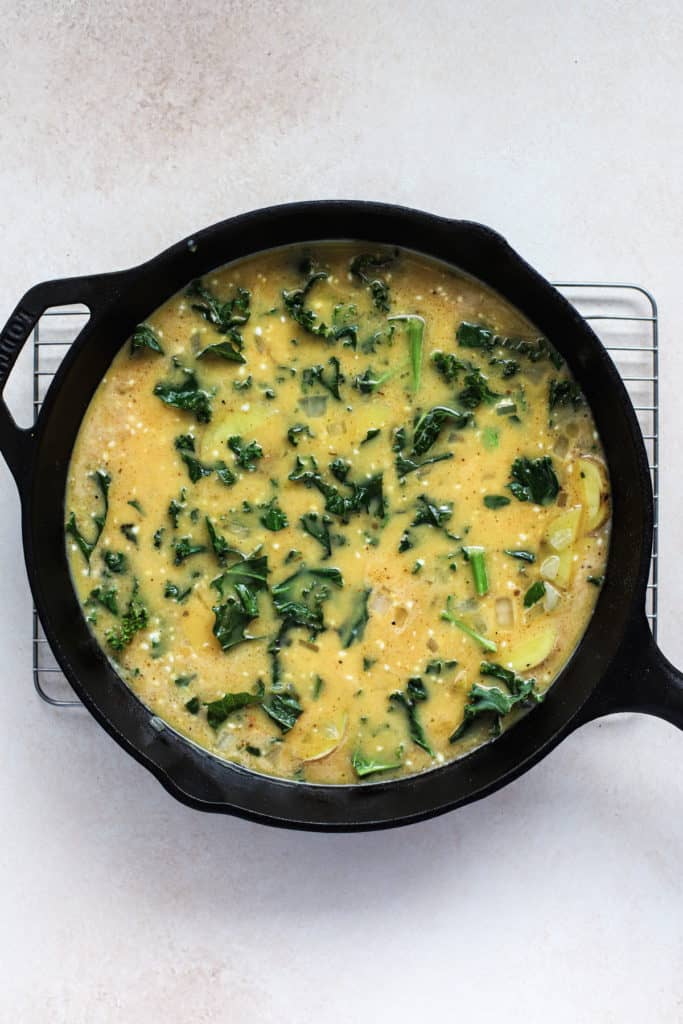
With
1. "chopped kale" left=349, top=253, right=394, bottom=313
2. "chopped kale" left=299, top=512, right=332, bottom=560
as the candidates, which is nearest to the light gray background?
"chopped kale" left=349, top=253, right=394, bottom=313

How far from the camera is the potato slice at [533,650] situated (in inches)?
96.1

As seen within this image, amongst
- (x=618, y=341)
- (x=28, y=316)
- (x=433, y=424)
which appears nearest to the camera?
(x=28, y=316)

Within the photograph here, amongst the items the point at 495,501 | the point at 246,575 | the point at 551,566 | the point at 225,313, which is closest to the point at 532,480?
the point at 495,501

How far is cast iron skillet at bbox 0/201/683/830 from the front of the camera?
2.23 metres

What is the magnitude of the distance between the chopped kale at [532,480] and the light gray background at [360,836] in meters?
0.40

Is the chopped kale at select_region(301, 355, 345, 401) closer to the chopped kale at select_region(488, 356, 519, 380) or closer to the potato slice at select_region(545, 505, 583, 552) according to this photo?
the chopped kale at select_region(488, 356, 519, 380)

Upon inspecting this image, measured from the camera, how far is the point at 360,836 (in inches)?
103

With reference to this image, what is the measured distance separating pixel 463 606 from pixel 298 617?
1.37 ft

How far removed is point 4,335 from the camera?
88.0 inches

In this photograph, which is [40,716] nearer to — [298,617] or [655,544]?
[298,617]

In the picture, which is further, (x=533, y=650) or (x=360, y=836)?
(x=360, y=836)

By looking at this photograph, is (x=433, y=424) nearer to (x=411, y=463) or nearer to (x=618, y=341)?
(x=411, y=463)

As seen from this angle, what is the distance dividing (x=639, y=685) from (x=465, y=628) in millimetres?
437

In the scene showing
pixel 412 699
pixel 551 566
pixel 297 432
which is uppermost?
pixel 297 432
